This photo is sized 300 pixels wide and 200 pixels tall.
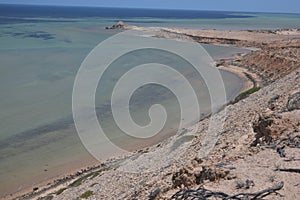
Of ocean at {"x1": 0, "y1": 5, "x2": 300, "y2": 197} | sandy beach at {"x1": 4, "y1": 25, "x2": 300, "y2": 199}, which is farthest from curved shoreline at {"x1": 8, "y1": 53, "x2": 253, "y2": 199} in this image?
ocean at {"x1": 0, "y1": 5, "x2": 300, "y2": 197}

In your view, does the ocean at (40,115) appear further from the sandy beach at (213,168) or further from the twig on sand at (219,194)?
the twig on sand at (219,194)

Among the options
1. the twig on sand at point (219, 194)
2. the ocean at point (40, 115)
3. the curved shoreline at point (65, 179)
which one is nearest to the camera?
the twig on sand at point (219, 194)

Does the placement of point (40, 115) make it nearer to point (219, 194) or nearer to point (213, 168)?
point (213, 168)

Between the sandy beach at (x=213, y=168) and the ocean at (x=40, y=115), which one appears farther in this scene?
the ocean at (x=40, y=115)

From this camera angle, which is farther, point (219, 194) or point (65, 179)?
point (65, 179)

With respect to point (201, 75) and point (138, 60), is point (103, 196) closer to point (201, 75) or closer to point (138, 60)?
point (201, 75)

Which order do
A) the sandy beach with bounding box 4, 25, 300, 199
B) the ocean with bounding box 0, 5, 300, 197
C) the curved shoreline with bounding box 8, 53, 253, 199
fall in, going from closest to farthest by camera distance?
1. the sandy beach with bounding box 4, 25, 300, 199
2. the curved shoreline with bounding box 8, 53, 253, 199
3. the ocean with bounding box 0, 5, 300, 197

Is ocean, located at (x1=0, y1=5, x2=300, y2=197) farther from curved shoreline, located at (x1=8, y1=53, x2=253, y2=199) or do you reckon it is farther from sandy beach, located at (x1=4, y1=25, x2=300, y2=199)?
sandy beach, located at (x1=4, y1=25, x2=300, y2=199)

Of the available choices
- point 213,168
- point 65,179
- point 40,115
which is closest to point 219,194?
point 213,168

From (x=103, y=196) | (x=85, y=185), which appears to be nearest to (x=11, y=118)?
(x=85, y=185)

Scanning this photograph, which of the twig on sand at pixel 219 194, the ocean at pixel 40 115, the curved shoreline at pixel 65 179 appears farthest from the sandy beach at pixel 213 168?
the ocean at pixel 40 115

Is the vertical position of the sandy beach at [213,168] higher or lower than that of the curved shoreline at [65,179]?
higher
